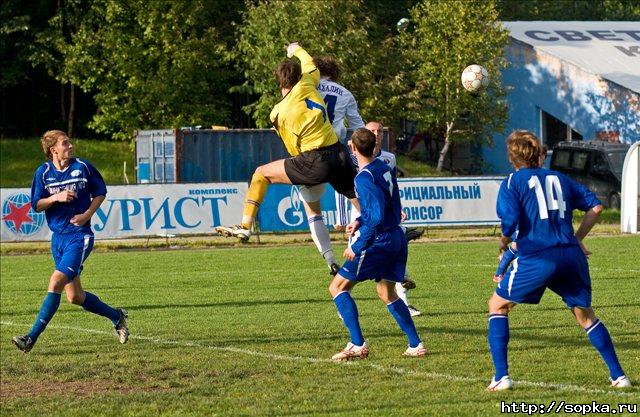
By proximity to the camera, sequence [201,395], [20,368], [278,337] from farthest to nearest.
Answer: [278,337] < [20,368] < [201,395]

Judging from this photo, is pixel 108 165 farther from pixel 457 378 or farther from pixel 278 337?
pixel 457 378

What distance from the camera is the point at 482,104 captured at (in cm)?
4709

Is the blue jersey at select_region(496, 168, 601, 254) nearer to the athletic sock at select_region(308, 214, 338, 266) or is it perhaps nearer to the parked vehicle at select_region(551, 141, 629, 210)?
the athletic sock at select_region(308, 214, 338, 266)

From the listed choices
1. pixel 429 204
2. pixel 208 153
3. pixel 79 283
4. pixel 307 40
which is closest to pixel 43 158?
pixel 307 40

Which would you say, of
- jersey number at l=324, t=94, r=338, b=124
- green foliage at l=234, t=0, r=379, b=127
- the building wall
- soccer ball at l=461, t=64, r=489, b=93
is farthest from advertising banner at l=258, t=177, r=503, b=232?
the building wall

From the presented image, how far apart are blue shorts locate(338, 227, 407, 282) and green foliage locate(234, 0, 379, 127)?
106ft

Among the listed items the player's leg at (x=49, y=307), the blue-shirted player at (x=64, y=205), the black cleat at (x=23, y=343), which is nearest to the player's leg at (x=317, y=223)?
the blue-shirted player at (x=64, y=205)

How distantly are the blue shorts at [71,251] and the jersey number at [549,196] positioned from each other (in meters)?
5.13

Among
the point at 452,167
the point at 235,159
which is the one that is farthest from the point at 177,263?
the point at 452,167

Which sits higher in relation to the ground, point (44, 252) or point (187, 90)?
point (187, 90)

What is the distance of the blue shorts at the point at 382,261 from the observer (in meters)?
10.7

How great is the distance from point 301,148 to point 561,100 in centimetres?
3920

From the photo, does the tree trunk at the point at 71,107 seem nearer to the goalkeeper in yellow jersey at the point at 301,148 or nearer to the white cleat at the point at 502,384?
the goalkeeper in yellow jersey at the point at 301,148

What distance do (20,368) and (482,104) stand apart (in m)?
37.1
